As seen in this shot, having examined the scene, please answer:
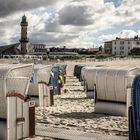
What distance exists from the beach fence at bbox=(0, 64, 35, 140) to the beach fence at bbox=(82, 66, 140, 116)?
3862mm

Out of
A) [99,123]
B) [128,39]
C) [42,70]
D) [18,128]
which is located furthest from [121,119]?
[128,39]

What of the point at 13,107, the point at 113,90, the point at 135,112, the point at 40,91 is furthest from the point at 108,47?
the point at 135,112

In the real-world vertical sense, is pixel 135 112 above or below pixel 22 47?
below

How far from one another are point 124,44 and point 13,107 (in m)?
168

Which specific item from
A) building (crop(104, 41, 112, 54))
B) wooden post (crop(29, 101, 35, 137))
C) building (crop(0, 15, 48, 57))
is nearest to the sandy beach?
wooden post (crop(29, 101, 35, 137))

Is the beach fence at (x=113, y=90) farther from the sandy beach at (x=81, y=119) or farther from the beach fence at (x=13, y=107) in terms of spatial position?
the beach fence at (x=13, y=107)

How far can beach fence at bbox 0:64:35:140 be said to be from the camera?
348 inches

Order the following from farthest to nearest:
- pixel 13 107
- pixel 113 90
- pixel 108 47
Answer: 1. pixel 108 47
2. pixel 113 90
3. pixel 13 107

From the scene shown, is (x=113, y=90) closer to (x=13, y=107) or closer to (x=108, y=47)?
(x=13, y=107)

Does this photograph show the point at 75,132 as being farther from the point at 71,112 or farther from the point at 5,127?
the point at 71,112

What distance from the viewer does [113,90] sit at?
12.6 meters

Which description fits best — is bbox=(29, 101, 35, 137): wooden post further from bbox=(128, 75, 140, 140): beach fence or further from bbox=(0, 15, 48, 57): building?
bbox=(0, 15, 48, 57): building

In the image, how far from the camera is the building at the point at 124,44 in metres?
174

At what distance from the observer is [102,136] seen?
966 centimetres
